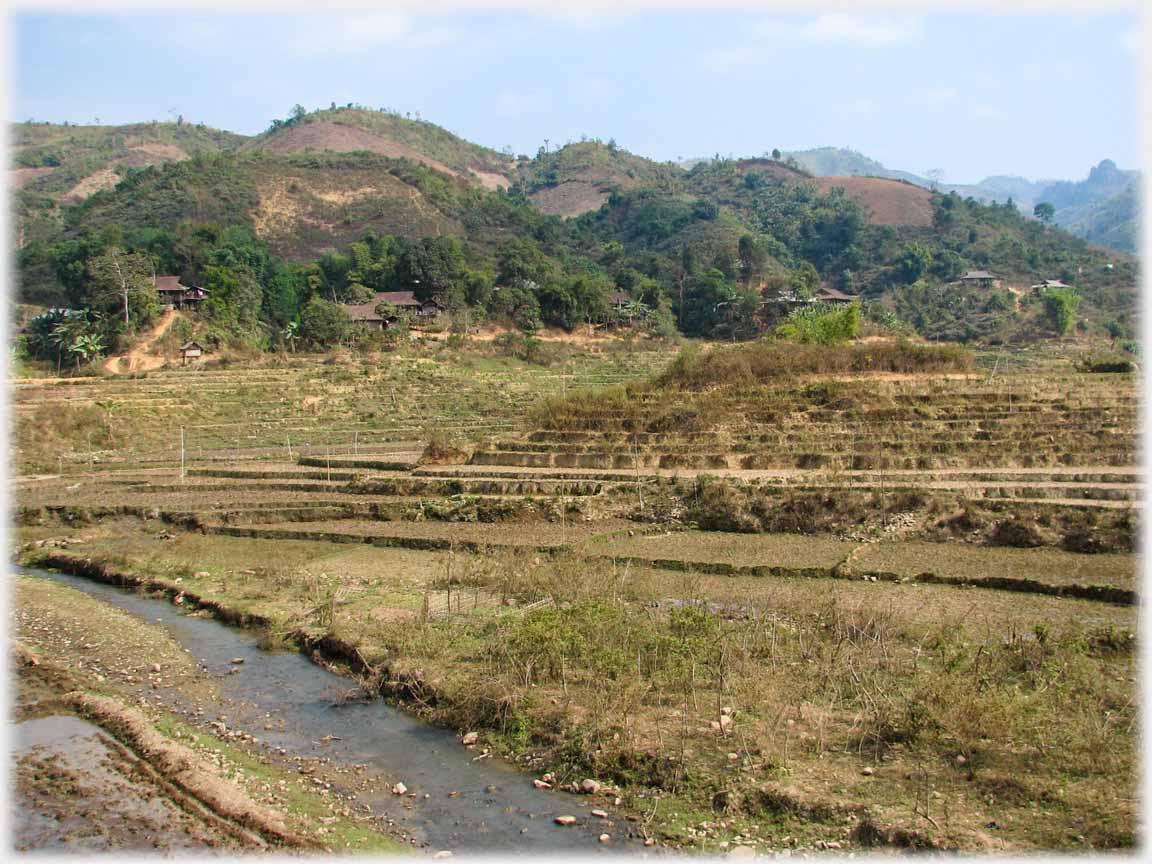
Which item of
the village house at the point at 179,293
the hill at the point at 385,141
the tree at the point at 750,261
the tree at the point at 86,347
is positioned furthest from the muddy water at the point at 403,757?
the hill at the point at 385,141

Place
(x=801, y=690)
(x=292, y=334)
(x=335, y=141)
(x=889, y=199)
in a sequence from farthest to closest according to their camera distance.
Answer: (x=335, y=141) → (x=889, y=199) → (x=292, y=334) → (x=801, y=690)

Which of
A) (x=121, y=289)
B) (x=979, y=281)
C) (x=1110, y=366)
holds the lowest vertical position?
(x=1110, y=366)

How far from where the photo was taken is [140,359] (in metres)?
49.6

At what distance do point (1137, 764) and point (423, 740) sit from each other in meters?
8.00

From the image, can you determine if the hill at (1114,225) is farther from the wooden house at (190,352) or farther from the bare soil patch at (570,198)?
the wooden house at (190,352)

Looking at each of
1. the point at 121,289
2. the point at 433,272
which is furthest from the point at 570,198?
the point at 121,289

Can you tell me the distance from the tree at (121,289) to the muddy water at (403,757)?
1538 inches

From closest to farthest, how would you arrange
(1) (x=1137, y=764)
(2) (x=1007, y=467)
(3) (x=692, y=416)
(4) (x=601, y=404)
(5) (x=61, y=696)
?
(1) (x=1137, y=764), (5) (x=61, y=696), (2) (x=1007, y=467), (3) (x=692, y=416), (4) (x=601, y=404)

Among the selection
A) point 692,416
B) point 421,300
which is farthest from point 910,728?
point 421,300

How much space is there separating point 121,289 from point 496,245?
40.0 m

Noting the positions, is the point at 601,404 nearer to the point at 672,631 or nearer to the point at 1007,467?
the point at 1007,467

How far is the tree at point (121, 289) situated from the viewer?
50719 millimetres

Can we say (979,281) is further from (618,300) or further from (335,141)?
(335,141)

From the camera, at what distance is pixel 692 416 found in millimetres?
29188
